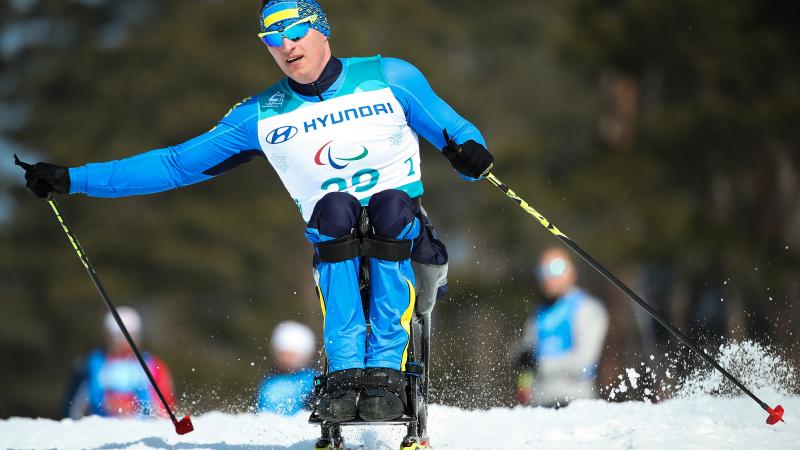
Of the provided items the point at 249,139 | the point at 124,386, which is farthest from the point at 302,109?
the point at 124,386

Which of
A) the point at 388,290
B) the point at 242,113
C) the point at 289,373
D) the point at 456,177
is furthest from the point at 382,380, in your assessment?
the point at 456,177

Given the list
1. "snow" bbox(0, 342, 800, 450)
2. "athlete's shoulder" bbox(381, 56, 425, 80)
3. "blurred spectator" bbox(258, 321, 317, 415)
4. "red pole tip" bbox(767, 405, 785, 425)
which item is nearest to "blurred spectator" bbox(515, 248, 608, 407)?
"snow" bbox(0, 342, 800, 450)

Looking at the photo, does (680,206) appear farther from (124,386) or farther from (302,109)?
(302,109)

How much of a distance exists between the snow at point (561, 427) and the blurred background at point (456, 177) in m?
6.19

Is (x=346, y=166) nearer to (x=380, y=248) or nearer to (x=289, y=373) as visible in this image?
(x=380, y=248)

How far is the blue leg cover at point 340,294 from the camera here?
489 centimetres

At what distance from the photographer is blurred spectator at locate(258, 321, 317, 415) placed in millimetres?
8445

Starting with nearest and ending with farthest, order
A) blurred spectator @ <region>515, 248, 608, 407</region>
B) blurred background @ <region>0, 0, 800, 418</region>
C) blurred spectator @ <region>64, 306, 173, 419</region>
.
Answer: blurred spectator @ <region>515, 248, 608, 407</region> → blurred spectator @ <region>64, 306, 173, 419</region> → blurred background @ <region>0, 0, 800, 418</region>

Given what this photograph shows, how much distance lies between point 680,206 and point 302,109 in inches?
618

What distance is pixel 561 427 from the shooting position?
5.80 meters

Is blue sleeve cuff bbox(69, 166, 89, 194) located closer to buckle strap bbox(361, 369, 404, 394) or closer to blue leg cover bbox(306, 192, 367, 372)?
blue leg cover bbox(306, 192, 367, 372)

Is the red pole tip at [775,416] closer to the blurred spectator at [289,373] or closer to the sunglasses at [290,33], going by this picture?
the sunglasses at [290,33]

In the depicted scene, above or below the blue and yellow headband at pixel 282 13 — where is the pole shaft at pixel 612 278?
below

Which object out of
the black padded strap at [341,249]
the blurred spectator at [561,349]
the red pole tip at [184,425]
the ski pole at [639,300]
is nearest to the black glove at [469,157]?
A: the ski pole at [639,300]
